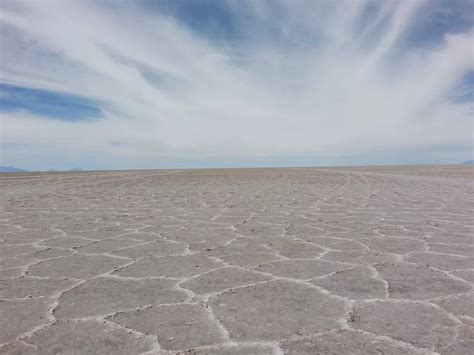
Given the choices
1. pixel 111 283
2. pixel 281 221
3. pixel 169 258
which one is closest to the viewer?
pixel 111 283

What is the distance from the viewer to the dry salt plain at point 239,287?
1.84 m

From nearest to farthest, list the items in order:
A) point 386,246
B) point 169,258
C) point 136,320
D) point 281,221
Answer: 1. point 136,320
2. point 169,258
3. point 386,246
4. point 281,221

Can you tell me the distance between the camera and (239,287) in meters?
2.54

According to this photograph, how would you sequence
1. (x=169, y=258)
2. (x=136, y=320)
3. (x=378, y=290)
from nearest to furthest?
(x=136, y=320)
(x=378, y=290)
(x=169, y=258)

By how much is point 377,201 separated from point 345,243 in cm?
386

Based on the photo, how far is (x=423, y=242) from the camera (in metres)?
3.81

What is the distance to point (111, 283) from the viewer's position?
2654 millimetres

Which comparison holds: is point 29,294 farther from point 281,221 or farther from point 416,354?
point 281,221

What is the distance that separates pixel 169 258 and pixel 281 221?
2.11 meters

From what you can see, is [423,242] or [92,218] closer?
[423,242]

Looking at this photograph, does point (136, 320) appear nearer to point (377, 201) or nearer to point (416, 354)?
point (416, 354)

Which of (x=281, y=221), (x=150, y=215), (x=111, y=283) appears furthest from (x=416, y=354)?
(x=150, y=215)

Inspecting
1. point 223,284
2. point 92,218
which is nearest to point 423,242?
point 223,284

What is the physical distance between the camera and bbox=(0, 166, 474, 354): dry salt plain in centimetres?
184
